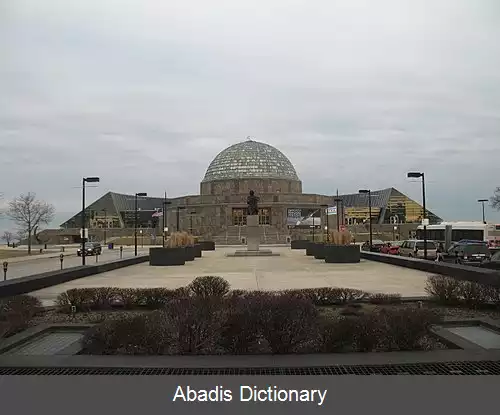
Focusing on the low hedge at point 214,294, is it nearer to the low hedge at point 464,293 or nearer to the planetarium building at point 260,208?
the low hedge at point 464,293

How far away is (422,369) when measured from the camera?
390 cm

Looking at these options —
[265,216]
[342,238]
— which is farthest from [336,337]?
[265,216]

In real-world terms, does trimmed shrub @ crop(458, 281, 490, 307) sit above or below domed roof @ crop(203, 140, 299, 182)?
below

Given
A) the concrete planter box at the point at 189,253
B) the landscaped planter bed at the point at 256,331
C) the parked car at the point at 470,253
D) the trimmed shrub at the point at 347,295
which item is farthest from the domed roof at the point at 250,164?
the landscaped planter bed at the point at 256,331

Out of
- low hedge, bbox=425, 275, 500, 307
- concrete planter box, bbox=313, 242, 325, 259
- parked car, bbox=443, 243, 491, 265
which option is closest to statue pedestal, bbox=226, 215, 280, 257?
concrete planter box, bbox=313, 242, 325, 259

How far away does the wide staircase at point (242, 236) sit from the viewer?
60656 millimetres

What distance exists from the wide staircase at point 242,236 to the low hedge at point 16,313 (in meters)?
51.9

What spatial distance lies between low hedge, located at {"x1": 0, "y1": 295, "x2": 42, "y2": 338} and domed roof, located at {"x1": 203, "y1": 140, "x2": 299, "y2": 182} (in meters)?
68.0

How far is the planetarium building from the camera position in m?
66.1

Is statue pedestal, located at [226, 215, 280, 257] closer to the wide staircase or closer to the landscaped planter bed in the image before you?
the wide staircase

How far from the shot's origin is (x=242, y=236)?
6169cm
